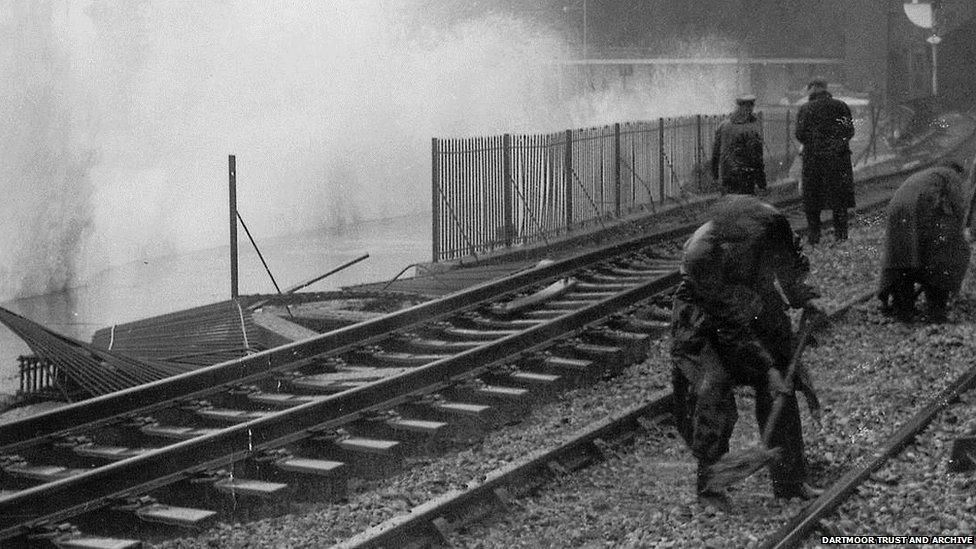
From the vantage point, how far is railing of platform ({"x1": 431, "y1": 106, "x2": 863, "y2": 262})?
665 inches

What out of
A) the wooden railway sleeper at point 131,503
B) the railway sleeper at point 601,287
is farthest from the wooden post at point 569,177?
the wooden railway sleeper at point 131,503

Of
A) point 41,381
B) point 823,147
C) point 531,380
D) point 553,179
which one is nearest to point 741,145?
point 823,147

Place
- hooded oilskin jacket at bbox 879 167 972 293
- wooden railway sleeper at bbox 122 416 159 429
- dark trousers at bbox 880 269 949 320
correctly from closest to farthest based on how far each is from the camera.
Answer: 1. wooden railway sleeper at bbox 122 416 159 429
2. hooded oilskin jacket at bbox 879 167 972 293
3. dark trousers at bbox 880 269 949 320

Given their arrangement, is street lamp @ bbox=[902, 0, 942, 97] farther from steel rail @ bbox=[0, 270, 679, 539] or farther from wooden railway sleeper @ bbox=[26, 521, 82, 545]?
wooden railway sleeper @ bbox=[26, 521, 82, 545]

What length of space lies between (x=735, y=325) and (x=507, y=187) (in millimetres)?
10944

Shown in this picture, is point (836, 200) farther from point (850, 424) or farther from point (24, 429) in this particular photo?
point (24, 429)

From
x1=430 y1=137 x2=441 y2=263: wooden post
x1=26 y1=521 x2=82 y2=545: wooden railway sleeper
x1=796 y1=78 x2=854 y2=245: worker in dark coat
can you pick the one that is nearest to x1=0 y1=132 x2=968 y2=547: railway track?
x1=26 y1=521 x2=82 y2=545: wooden railway sleeper

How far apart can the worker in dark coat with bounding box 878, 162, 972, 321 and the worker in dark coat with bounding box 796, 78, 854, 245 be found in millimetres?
3109

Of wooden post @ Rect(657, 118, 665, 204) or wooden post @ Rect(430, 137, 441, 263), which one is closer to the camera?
wooden post @ Rect(430, 137, 441, 263)

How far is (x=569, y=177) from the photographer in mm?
18953

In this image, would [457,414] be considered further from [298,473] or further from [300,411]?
[298,473]

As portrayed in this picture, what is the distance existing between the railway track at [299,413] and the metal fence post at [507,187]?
4932 mm

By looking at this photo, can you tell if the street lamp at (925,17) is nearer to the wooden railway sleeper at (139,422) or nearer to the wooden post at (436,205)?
the wooden post at (436,205)

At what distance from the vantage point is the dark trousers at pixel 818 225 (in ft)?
49.7
